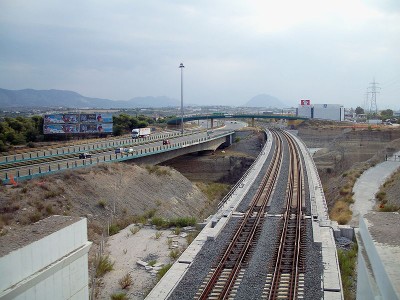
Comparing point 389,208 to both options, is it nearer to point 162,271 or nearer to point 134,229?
point 134,229

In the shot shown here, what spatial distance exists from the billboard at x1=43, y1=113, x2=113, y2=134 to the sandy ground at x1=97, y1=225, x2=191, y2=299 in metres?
44.9

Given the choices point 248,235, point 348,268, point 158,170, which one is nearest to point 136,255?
point 248,235

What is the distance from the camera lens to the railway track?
45.4 feet

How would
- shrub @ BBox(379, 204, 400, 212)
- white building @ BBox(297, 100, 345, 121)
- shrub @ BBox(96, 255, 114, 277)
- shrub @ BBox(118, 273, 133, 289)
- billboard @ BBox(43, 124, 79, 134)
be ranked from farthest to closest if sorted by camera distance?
white building @ BBox(297, 100, 345, 121) < billboard @ BBox(43, 124, 79, 134) < shrub @ BBox(379, 204, 400, 212) < shrub @ BBox(96, 255, 114, 277) < shrub @ BBox(118, 273, 133, 289)

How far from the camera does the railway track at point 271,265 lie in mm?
13844

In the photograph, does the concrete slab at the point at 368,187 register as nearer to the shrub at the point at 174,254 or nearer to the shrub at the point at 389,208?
the shrub at the point at 389,208

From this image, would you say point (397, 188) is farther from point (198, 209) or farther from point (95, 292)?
point (95, 292)

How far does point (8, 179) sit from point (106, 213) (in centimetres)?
636

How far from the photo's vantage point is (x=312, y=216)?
2289 cm

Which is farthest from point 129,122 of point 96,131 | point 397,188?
point 397,188

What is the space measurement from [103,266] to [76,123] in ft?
172

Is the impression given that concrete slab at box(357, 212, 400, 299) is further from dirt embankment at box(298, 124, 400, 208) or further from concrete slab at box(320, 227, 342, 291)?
dirt embankment at box(298, 124, 400, 208)

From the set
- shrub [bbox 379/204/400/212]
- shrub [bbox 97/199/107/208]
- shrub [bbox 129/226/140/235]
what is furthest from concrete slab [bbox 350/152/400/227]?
shrub [bbox 97/199/107/208]

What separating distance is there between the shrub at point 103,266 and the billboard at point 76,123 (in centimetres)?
5001
